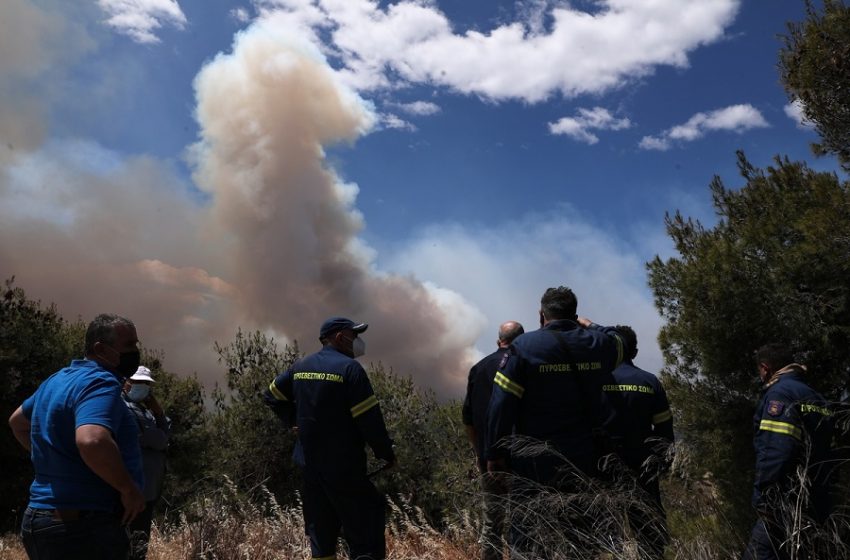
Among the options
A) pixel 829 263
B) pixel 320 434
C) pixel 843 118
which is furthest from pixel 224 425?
pixel 843 118

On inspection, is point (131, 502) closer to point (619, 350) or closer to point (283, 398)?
point (283, 398)

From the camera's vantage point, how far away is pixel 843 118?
25.7 feet

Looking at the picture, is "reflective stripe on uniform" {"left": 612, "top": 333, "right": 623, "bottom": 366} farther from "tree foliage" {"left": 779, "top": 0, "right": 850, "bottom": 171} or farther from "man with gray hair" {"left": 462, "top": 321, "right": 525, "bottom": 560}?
"tree foliage" {"left": 779, "top": 0, "right": 850, "bottom": 171}

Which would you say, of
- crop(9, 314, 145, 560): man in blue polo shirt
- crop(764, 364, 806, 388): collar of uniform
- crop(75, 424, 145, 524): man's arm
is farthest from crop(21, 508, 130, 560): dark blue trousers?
crop(764, 364, 806, 388): collar of uniform

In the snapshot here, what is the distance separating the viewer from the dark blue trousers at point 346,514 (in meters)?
4.45

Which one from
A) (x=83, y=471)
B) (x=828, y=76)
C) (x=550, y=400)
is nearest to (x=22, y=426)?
(x=83, y=471)

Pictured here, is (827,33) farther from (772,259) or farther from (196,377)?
(196,377)

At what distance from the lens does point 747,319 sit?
273 inches

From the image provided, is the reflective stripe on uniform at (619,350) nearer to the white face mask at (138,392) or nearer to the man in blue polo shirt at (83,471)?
the man in blue polo shirt at (83,471)

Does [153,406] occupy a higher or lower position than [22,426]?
higher

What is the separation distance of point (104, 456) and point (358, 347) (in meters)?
2.38

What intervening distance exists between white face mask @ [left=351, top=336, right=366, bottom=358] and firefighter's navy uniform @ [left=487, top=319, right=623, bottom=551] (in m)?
1.40

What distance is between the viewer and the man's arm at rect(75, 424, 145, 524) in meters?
2.77

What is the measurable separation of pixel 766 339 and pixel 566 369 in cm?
398
